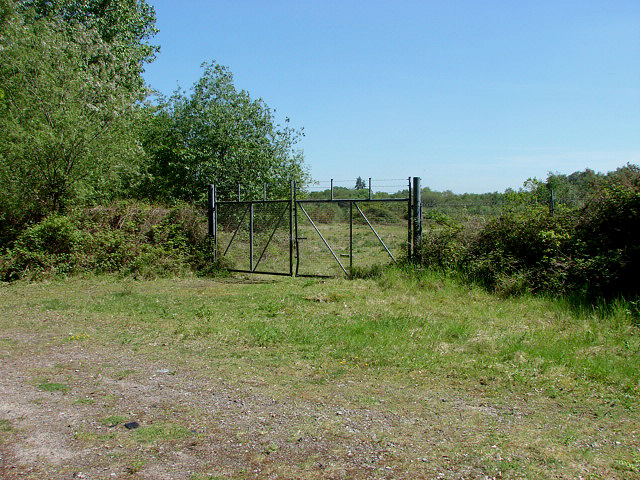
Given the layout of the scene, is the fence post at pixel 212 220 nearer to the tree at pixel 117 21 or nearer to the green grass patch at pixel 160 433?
the tree at pixel 117 21

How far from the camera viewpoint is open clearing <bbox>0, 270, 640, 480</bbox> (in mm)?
3992

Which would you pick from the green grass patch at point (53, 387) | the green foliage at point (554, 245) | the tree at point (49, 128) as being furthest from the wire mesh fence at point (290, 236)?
the green grass patch at point (53, 387)

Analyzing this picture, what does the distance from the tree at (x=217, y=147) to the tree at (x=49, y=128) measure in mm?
3696

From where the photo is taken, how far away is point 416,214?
500 inches

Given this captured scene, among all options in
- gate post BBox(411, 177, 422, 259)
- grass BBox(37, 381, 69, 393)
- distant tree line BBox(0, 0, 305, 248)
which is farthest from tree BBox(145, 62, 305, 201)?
grass BBox(37, 381, 69, 393)

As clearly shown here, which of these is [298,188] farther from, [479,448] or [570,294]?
[479,448]

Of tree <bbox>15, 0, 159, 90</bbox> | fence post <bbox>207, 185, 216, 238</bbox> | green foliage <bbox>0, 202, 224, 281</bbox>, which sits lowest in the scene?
green foliage <bbox>0, 202, 224, 281</bbox>

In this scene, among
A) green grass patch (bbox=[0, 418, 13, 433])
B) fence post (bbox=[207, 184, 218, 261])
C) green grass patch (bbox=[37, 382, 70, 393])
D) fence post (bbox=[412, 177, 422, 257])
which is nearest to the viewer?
green grass patch (bbox=[0, 418, 13, 433])

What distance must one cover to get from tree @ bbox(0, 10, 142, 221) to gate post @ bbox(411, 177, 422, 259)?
9.27 metres

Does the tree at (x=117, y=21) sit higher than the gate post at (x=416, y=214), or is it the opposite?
the tree at (x=117, y=21)

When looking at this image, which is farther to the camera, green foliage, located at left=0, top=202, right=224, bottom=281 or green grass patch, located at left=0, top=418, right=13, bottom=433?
green foliage, located at left=0, top=202, right=224, bottom=281

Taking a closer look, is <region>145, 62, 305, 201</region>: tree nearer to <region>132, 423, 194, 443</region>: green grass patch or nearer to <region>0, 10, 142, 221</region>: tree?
<region>0, 10, 142, 221</region>: tree

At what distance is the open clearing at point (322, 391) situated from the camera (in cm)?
399

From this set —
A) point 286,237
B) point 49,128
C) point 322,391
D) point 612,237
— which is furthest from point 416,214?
point 49,128
